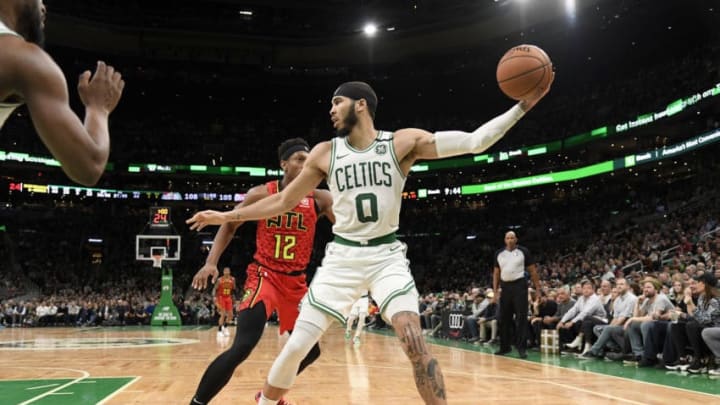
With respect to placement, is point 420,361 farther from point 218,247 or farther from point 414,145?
point 218,247

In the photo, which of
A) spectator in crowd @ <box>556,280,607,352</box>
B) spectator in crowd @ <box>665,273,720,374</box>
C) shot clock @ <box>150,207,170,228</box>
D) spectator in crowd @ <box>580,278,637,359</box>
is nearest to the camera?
spectator in crowd @ <box>665,273,720,374</box>

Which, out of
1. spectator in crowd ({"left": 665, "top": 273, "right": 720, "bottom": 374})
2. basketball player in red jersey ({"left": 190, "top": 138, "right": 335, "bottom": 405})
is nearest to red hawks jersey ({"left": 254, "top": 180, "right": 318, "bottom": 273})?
basketball player in red jersey ({"left": 190, "top": 138, "right": 335, "bottom": 405})

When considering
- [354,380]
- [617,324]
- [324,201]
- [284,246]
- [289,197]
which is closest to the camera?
[289,197]

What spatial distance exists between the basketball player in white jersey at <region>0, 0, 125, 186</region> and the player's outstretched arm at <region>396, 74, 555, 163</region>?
83.2 inches

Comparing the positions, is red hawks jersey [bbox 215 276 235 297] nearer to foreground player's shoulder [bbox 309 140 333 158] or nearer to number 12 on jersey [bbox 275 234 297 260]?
number 12 on jersey [bbox 275 234 297 260]

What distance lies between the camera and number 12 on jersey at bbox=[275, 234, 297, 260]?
548 centimetres

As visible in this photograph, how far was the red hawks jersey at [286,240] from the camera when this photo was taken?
5461mm

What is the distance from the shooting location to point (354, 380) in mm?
8422

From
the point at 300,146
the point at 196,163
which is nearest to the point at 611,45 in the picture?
the point at 196,163

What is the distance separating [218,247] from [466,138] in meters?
2.38

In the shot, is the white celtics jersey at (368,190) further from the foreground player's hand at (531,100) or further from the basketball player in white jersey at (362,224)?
the foreground player's hand at (531,100)

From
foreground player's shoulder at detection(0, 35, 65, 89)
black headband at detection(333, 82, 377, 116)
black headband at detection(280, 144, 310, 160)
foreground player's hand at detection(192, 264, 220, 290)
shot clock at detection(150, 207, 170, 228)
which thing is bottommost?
foreground player's hand at detection(192, 264, 220, 290)

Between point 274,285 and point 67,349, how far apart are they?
11.0 metres

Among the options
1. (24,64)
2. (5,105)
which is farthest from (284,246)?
(24,64)
